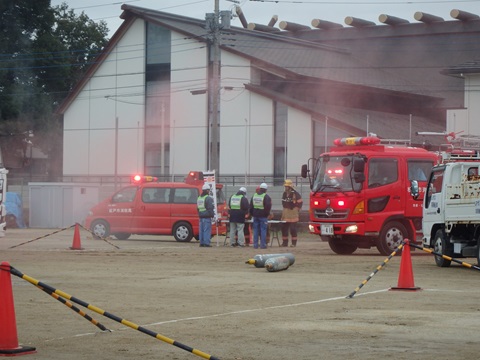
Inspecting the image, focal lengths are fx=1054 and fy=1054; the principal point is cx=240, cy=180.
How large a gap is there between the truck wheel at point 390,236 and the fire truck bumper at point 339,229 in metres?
0.56

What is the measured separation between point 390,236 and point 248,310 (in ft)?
43.6

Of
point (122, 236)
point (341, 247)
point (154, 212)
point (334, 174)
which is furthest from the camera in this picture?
point (122, 236)

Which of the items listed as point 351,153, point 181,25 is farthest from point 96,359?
point 181,25

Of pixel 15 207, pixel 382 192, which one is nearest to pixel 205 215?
pixel 382 192

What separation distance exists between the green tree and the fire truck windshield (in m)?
26.7

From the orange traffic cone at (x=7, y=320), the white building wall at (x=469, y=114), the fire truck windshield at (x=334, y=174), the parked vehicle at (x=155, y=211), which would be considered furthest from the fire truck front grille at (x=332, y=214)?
the white building wall at (x=469, y=114)

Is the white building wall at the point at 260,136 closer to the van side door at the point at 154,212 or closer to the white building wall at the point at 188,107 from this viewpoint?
the white building wall at the point at 188,107

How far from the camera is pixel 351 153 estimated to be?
27.8m

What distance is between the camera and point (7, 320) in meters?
10.7

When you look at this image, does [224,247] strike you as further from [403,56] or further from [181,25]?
[403,56]

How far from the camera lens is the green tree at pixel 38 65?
5503cm

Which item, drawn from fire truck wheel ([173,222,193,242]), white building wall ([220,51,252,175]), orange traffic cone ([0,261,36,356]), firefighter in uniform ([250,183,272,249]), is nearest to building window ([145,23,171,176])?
white building wall ([220,51,252,175])

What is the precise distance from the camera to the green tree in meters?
55.0

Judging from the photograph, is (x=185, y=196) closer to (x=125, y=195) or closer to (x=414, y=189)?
(x=125, y=195)
